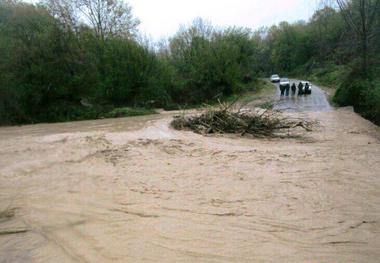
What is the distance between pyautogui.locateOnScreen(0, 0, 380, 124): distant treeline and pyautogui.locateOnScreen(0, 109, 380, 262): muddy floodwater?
12.5 metres

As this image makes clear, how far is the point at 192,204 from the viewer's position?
22.0ft

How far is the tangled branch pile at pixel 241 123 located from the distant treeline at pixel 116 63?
705 centimetres

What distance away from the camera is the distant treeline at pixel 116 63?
2452 cm

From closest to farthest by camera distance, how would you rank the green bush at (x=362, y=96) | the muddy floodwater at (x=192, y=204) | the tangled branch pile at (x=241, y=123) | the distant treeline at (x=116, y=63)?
the muddy floodwater at (x=192, y=204) → the tangled branch pile at (x=241, y=123) → the green bush at (x=362, y=96) → the distant treeline at (x=116, y=63)

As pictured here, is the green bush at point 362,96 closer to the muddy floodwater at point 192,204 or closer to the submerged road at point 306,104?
the submerged road at point 306,104

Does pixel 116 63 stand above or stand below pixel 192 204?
above

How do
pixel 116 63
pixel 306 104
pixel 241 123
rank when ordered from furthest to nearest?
1. pixel 116 63
2. pixel 306 104
3. pixel 241 123

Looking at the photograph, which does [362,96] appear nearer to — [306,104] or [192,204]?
[306,104]

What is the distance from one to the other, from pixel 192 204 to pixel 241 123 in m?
9.06

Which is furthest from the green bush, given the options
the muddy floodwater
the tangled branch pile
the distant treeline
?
the muddy floodwater

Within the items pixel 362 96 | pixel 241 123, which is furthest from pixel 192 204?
pixel 362 96

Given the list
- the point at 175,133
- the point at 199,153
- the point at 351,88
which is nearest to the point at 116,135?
the point at 175,133

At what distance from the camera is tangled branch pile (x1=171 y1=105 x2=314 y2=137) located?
14.8 metres

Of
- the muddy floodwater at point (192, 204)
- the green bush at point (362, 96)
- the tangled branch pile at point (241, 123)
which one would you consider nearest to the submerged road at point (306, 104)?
the green bush at point (362, 96)
